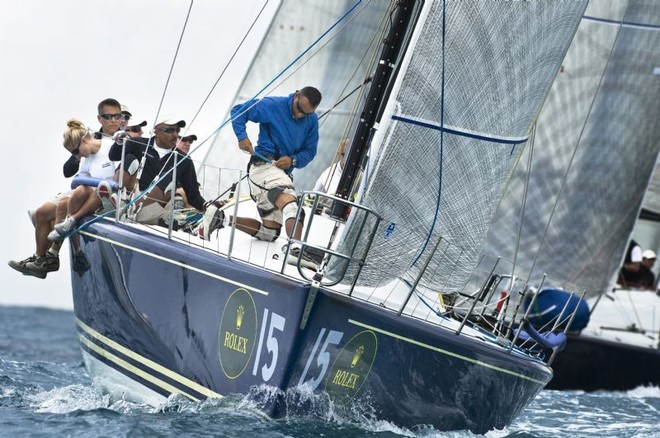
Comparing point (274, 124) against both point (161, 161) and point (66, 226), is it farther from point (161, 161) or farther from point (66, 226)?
point (66, 226)

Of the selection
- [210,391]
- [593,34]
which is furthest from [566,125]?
[210,391]

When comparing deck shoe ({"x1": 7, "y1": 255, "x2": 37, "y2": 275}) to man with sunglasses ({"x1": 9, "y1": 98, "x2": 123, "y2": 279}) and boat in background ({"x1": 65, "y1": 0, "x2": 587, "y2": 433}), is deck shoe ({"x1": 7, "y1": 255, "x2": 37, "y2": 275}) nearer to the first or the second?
man with sunglasses ({"x1": 9, "y1": 98, "x2": 123, "y2": 279})

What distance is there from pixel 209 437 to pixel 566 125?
23.4 feet

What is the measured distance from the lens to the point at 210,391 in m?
8.00

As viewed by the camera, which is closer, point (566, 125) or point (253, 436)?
point (253, 436)

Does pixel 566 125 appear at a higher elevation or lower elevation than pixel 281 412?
higher

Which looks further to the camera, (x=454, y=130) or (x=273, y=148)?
(x=273, y=148)

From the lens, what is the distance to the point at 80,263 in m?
9.25

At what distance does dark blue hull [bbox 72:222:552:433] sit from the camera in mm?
7691

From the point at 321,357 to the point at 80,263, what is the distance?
2269mm

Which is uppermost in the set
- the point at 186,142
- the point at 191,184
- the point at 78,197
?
the point at 186,142

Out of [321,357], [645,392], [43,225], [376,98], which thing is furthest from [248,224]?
[645,392]

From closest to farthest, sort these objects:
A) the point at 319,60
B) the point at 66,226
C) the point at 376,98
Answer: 1. the point at 376,98
2. the point at 66,226
3. the point at 319,60

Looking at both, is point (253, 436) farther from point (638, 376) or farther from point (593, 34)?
point (638, 376)
